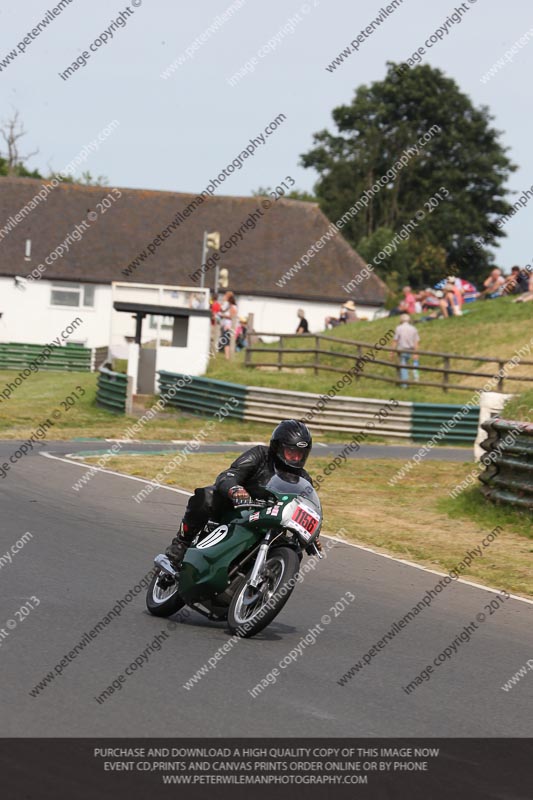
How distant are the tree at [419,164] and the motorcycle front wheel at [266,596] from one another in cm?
7186

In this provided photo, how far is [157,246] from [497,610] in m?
49.2

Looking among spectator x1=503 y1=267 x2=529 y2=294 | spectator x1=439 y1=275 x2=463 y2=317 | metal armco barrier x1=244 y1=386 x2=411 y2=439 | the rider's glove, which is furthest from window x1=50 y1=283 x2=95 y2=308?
the rider's glove

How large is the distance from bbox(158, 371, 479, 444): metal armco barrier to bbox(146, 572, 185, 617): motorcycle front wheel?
58.7ft

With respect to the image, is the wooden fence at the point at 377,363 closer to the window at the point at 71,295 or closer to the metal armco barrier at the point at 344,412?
the metal armco barrier at the point at 344,412

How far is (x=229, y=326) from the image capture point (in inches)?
1344

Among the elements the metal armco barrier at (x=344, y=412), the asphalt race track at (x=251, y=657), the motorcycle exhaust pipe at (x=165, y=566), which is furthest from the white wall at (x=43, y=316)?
the motorcycle exhaust pipe at (x=165, y=566)

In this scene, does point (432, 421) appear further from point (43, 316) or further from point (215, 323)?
point (43, 316)

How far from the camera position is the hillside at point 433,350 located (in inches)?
1174

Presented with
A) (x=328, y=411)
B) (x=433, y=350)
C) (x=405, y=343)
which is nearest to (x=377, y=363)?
(x=405, y=343)

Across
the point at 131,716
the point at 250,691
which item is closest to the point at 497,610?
the point at 250,691

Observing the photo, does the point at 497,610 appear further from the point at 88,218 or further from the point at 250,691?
the point at 88,218

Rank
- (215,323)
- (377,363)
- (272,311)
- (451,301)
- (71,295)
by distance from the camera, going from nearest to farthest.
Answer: (377,363) < (215,323) < (451,301) < (71,295) < (272,311)

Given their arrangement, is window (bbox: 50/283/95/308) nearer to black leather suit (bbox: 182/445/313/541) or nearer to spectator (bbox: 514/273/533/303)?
spectator (bbox: 514/273/533/303)

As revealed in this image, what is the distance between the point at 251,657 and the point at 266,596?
0.51 metres
